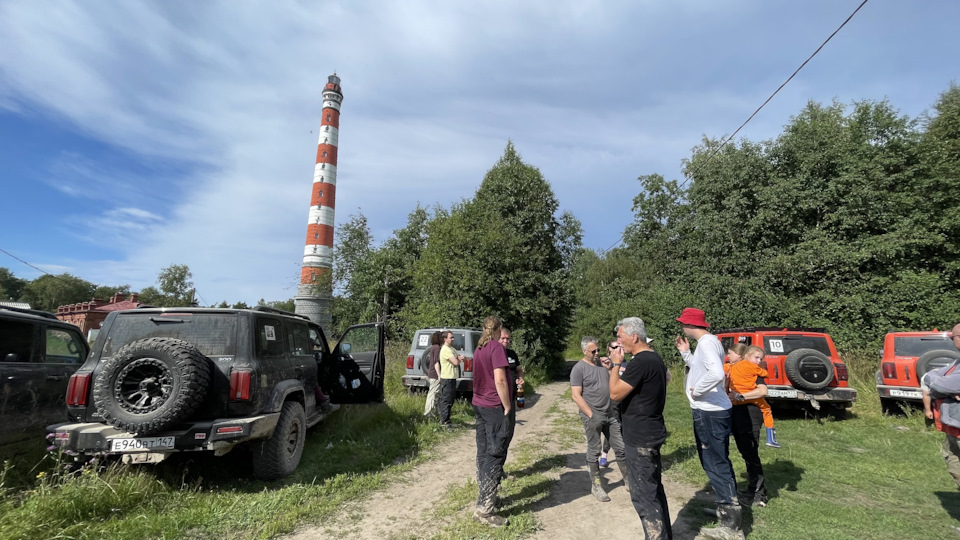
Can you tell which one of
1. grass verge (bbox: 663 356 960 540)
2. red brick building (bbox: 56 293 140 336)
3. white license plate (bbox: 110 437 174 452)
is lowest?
grass verge (bbox: 663 356 960 540)

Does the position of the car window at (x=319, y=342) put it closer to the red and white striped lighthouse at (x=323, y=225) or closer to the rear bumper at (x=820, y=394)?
the rear bumper at (x=820, y=394)

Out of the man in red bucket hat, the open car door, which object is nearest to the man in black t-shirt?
the man in red bucket hat

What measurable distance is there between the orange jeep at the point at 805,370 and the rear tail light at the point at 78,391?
8988mm

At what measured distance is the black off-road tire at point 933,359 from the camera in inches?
291

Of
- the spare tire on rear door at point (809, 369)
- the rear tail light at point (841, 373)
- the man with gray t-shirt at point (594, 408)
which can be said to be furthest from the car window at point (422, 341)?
the rear tail light at point (841, 373)

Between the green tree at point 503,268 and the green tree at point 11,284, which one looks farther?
the green tree at point 11,284

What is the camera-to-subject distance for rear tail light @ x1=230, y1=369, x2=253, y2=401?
421 cm

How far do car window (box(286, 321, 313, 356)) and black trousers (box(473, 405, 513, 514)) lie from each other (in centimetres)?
289

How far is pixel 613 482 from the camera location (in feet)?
16.6

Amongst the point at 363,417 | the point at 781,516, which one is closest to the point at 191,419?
the point at 363,417

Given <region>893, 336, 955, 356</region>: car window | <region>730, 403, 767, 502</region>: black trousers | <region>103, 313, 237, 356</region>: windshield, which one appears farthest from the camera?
<region>893, 336, 955, 356</region>: car window

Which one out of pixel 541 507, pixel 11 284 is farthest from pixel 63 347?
pixel 11 284

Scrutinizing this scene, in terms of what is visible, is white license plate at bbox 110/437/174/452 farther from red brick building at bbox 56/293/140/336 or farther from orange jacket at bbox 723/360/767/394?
red brick building at bbox 56/293/140/336

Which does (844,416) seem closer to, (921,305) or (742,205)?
(921,305)
